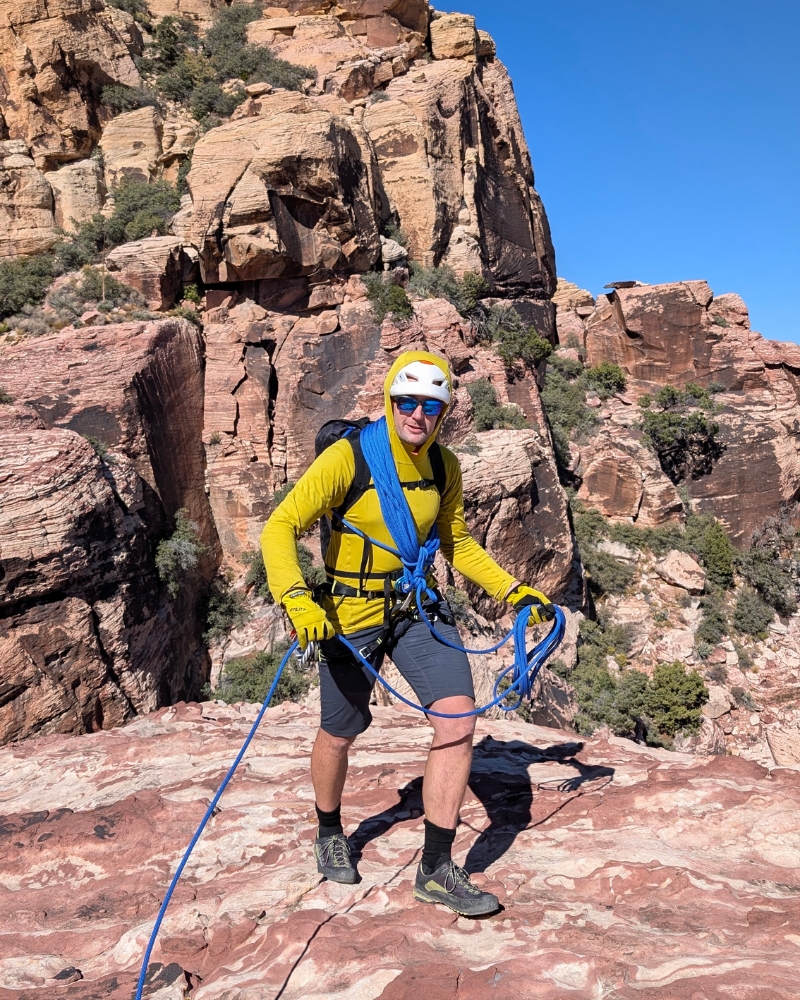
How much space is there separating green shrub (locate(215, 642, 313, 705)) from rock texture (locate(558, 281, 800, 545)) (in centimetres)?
1063

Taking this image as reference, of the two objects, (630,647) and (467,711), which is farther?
(630,647)

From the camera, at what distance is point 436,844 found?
8.68 feet

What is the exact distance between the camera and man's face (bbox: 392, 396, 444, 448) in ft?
9.06

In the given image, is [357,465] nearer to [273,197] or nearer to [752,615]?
[273,197]

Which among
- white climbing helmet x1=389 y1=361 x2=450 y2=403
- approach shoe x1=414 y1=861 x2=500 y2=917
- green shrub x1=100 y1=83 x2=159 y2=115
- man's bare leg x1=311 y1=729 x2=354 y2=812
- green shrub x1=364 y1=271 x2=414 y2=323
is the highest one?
green shrub x1=100 y1=83 x2=159 y2=115

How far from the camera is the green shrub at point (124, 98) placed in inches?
676

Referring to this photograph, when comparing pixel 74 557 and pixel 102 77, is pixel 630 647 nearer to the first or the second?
pixel 74 557

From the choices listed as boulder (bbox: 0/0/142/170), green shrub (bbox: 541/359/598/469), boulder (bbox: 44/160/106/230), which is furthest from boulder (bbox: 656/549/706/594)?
boulder (bbox: 0/0/142/170)

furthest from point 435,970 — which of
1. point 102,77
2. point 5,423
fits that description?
point 102,77

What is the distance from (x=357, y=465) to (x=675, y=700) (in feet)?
40.9

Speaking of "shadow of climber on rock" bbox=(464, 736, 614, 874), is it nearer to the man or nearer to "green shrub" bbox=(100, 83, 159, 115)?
the man

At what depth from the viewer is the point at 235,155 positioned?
1323cm

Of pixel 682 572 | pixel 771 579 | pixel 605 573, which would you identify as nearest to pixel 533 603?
pixel 605 573

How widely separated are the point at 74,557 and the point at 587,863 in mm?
6416
